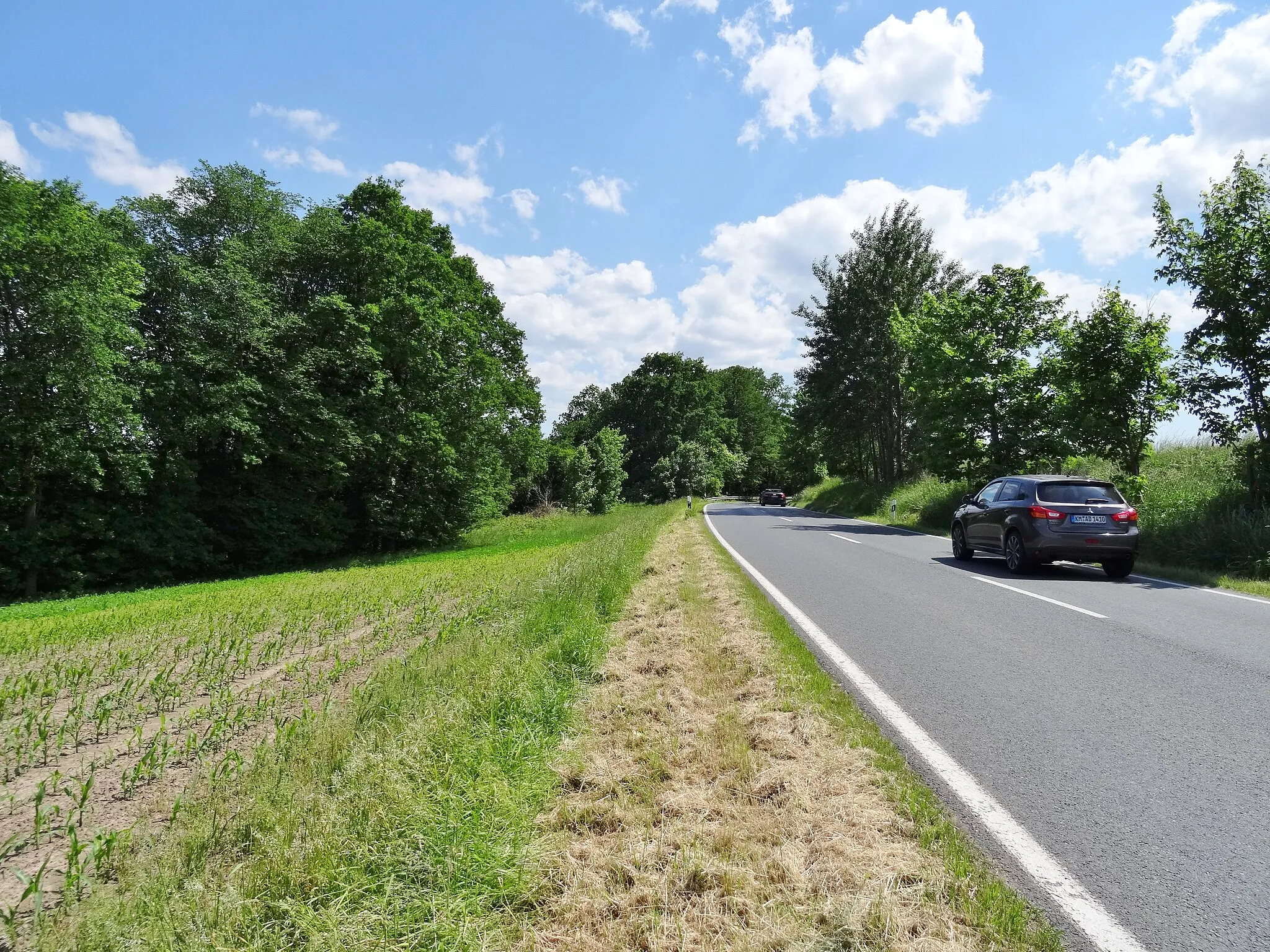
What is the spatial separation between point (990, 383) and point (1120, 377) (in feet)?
19.9

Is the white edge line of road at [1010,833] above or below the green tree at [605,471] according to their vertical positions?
below

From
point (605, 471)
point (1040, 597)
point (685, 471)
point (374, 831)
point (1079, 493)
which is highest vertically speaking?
point (685, 471)

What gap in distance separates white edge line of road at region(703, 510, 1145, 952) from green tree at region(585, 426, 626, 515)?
42186 millimetres

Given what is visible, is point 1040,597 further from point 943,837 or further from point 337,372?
point 337,372

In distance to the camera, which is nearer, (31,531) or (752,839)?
(752,839)

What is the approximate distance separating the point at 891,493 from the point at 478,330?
2124 centimetres

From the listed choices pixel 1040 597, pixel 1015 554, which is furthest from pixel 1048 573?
pixel 1040 597

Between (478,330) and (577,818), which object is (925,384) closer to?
(478,330)

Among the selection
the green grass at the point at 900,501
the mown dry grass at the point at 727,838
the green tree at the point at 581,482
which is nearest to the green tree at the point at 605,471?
the green tree at the point at 581,482

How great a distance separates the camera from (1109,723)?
4.20 metres

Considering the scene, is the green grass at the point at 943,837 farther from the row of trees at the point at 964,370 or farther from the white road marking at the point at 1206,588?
the row of trees at the point at 964,370

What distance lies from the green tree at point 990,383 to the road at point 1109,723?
1163 centimetres

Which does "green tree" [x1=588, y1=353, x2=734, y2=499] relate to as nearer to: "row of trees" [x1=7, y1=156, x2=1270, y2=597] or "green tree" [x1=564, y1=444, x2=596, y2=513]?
"green tree" [x1=564, y1=444, x2=596, y2=513]

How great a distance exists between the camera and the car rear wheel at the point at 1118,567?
418 inches
